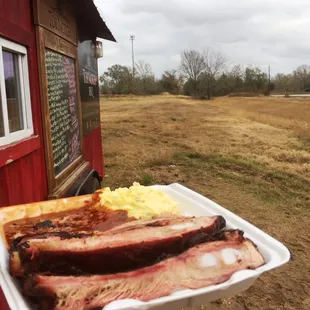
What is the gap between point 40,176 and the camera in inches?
132

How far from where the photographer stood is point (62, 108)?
404 centimetres

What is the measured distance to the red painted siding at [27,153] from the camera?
105 inches

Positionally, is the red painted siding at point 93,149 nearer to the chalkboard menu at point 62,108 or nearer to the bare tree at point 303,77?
the chalkboard menu at point 62,108

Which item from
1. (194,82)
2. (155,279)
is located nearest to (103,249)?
(155,279)

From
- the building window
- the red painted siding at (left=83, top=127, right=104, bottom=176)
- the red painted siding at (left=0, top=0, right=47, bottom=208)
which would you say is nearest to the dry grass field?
the red painted siding at (left=83, top=127, right=104, bottom=176)

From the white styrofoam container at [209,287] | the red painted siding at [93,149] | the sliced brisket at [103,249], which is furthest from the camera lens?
the red painted siding at [93,149]

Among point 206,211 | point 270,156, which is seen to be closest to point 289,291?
point 206,211

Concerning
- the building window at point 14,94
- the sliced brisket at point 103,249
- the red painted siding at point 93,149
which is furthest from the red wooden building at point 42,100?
the sliced brisket at point 103,249

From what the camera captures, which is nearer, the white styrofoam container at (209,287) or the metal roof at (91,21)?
the white styrofoam container at (209,287)

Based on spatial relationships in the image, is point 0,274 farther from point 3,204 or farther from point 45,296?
point 3,204

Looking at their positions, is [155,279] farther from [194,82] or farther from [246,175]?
[194,82]

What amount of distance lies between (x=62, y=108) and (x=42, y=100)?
2.28 ft

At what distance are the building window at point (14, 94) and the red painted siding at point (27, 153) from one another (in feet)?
0.24

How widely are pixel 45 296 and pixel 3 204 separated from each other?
60.9 inches
